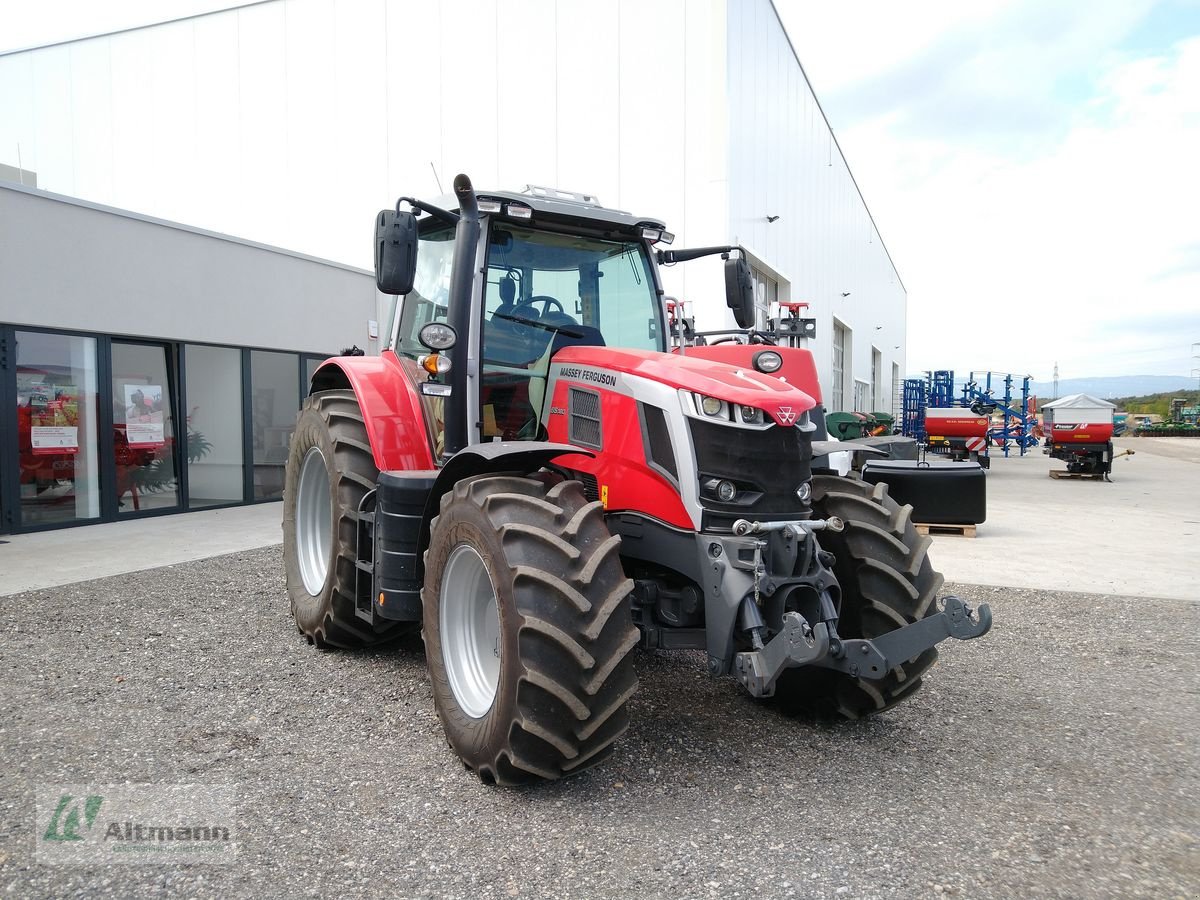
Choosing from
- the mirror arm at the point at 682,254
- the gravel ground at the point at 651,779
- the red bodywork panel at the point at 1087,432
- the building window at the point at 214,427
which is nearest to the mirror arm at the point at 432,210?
the mirror arm at the point at 682,254

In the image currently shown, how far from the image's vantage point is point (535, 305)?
14.0 ft

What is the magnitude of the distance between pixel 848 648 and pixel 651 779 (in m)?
0.95

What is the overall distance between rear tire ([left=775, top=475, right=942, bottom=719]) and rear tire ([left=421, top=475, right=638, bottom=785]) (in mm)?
1212

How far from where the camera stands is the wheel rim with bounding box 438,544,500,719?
3.52 meters

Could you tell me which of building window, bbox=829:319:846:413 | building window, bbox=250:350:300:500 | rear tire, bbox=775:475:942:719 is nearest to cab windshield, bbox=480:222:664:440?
rear tire, bbox=775:475:942:719

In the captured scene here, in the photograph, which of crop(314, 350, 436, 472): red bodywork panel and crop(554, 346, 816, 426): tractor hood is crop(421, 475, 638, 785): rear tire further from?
crop(314, 350, 436, 472): red bodywork panel

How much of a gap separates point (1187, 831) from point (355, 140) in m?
17.6

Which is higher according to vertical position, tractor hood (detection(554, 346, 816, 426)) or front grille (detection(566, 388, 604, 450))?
tractor hood (detection(554, 346, 816, 426))

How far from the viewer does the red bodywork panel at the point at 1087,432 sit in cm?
1723

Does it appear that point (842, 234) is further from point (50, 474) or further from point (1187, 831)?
point (1187, 831)

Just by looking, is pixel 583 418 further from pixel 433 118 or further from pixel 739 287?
pixel 433 118

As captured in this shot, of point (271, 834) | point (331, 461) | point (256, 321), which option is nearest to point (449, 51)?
point (256, 321)

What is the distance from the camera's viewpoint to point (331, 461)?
4.82 meters

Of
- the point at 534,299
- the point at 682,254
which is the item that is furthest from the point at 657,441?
the point at 682,254
